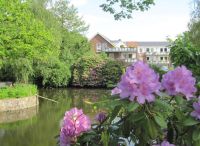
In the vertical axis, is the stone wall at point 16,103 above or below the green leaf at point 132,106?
below

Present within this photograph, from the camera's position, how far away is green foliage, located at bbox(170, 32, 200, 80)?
3.34 meters

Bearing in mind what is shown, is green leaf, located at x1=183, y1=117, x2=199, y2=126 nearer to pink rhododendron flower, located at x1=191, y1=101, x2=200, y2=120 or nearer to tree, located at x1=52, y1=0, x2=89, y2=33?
pink rhododendron flower, located at x1=191, y1=101, x2=200, y2=120

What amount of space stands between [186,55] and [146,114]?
222cm

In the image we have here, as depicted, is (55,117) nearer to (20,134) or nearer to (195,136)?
(20,134)

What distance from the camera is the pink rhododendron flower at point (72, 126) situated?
1.87 m

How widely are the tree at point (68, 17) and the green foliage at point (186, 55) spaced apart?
40.4m

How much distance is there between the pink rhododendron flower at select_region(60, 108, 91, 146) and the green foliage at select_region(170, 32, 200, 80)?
143cm

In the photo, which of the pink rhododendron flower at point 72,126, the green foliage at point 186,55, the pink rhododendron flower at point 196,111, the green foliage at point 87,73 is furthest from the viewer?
the green foliage at point 87,73

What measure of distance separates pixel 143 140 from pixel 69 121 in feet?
1.34

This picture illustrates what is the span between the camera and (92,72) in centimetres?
4366

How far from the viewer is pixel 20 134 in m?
17.4

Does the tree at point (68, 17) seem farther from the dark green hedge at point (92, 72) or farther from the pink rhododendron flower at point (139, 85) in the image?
the pink rhododendron flower at point (139, 85)

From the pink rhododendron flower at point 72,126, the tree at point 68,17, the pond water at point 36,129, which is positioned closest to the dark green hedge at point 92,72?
the tree at point 68,17

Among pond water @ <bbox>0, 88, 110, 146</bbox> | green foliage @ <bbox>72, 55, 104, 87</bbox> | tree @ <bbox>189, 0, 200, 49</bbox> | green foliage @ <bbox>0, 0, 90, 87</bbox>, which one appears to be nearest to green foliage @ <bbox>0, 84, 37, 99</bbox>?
pond water @ <bbox>0, 88, 110, 146</bbox>
